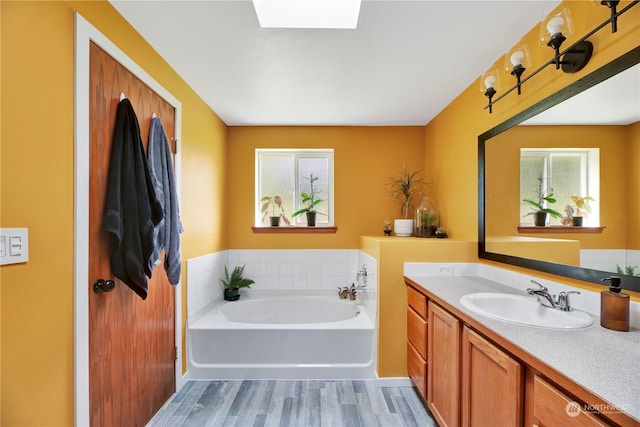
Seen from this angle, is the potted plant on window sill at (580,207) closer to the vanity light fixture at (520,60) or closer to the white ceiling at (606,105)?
the white ceiling at (606,105)

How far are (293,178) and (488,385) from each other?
8.76 ft

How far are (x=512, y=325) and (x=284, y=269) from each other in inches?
95.7

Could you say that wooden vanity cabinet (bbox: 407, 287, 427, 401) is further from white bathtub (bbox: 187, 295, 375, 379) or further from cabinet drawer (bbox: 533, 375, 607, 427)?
cabinet drawer (bbox: 533, 375, 607, 427)

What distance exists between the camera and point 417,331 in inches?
80.5

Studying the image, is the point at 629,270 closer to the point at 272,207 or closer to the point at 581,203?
the point at 581,203

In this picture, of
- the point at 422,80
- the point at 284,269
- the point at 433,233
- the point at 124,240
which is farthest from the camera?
the point at 284,269

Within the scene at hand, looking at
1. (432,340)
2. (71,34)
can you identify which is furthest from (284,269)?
(71,34)

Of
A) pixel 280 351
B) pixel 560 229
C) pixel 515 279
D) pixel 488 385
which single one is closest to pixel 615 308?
pixel 560 229

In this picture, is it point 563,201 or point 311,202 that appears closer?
point 563,201

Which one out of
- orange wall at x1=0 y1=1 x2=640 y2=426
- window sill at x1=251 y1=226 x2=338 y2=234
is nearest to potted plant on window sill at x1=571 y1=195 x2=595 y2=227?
orange wall at x1=0 y1=1 x2=640 y2=426

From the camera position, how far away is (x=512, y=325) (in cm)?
116

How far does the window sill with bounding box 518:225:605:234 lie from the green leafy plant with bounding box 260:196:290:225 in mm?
2292

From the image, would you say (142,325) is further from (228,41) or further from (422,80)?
(422,80)

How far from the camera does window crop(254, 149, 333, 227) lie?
3373mm
